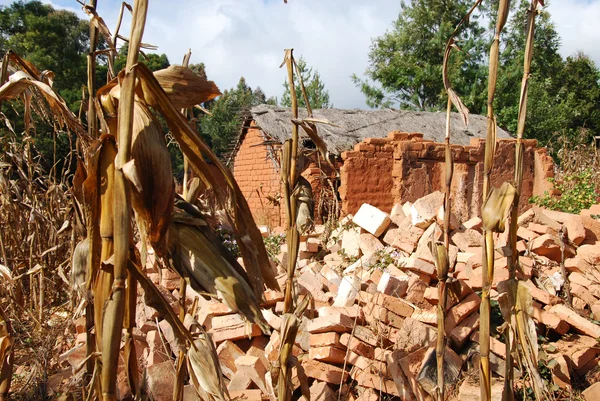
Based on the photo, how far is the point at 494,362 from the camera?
3691 mm

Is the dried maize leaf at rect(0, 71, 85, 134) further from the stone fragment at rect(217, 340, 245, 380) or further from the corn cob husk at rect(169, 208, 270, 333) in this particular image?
the stone fragment at rect(217, 340, 245, 380)

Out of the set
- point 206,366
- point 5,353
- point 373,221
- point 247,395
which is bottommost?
point 247,395

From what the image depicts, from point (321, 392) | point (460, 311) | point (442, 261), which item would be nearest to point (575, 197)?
point (460, 311)

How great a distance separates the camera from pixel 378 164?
8.88 metres

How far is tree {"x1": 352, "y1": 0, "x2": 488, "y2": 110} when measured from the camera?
22859 mm

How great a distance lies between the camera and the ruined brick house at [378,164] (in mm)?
8586

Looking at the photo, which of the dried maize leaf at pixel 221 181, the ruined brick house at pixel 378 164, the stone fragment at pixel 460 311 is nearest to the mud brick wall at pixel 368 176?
the ruined brick house at pixel 378 164

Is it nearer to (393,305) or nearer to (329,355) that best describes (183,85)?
(329,355)

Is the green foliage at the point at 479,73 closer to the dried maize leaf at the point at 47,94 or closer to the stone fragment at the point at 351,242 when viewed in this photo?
the stone fragment at the point at 351,242

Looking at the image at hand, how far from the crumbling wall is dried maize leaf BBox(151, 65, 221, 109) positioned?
749 cm

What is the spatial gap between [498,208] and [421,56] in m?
24.5

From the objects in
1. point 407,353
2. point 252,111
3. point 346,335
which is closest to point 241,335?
point 346,335

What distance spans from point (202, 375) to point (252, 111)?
35.1 feet

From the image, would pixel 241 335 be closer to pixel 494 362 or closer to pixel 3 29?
pixel 494 362
